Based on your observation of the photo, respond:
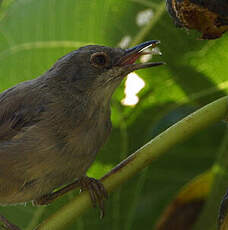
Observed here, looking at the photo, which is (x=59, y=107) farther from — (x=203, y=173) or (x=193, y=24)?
(x=193, y=24)

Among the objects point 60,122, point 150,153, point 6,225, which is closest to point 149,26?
point 60,122

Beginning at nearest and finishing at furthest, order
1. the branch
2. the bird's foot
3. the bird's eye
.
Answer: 1. the branch
2. the bird's foot
3. the bird's eye

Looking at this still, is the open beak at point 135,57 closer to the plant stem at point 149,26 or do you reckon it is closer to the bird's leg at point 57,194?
the plant stem at point 149,26

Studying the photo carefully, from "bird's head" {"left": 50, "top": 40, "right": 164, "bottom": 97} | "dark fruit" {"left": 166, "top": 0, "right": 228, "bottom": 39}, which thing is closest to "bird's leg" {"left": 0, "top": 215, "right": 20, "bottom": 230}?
"bird's head" {"left": 50, "top": 40, "right": 164, "bottom": 97}

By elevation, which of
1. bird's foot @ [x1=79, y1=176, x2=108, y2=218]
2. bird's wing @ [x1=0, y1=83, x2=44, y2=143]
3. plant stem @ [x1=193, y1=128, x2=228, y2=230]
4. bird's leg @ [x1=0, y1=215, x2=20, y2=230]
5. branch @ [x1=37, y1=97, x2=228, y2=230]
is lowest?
branch @ [x1=37, y1=97, x2=228, y2=230]

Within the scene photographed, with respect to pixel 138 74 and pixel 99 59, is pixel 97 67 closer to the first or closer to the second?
pixel 99 59

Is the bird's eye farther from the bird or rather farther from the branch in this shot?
the branch

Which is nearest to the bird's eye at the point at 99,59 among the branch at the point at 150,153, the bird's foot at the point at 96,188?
the bird's foot at the point at 96,188
